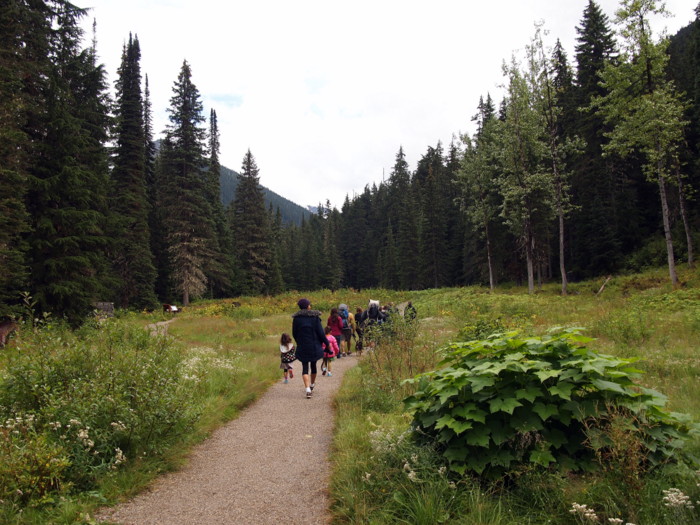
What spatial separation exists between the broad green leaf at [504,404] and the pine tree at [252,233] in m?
44.9

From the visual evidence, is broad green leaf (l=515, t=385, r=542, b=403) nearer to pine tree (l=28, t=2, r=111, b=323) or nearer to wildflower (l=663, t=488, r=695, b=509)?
wildflower (l=663, t=488, r=695, b=509)

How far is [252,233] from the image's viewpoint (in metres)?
47.4

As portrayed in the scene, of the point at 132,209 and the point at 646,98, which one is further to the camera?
the point at 132,209

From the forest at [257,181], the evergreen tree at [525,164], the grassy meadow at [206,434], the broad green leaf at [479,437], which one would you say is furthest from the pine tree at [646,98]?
the broad green leaf at [479,437]

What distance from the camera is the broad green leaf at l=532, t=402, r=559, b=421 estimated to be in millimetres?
3025

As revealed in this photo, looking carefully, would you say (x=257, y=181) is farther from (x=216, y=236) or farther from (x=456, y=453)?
(x=456, y=453)

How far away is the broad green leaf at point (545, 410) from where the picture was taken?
302 cm

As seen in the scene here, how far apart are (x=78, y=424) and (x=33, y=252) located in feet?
53.4

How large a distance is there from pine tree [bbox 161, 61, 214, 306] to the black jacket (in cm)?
2782

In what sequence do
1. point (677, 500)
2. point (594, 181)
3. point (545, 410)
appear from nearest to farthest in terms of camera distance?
Answer: point (677, 500) → point (545, 410) → point (594, 181)

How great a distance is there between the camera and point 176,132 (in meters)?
35.4

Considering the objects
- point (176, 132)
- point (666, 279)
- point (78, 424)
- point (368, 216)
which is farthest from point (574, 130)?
point (368, 216)

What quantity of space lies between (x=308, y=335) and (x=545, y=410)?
602cm

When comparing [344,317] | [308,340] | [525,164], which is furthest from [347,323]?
[525,164]
